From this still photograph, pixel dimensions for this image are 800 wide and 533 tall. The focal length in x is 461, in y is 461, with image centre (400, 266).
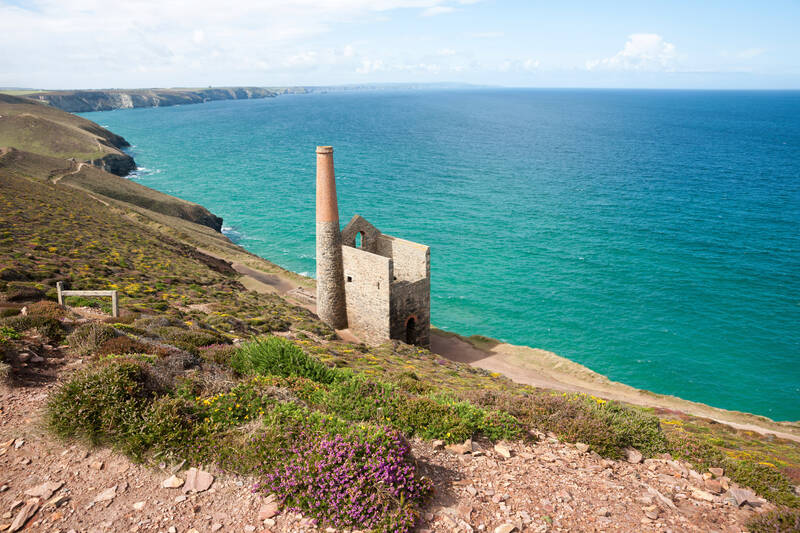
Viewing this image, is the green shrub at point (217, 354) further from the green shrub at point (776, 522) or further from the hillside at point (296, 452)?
the green shrub at point (776, 522)

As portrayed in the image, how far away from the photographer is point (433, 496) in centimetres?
812

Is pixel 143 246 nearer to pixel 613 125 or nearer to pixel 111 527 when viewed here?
pixel 111 527

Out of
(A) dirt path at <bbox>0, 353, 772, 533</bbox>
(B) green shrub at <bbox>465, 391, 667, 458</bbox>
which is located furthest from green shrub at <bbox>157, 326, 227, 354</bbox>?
(B) green shrub at <bbox>465, 391, 667, 458</bbox>

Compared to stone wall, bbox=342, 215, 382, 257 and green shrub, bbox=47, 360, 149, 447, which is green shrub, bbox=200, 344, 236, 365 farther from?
stone wall, bbox=342, 215, 382, 257

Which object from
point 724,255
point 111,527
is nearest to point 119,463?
point 111,527

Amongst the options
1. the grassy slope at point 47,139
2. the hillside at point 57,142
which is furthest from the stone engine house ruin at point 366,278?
the grassy slope at point 47,139

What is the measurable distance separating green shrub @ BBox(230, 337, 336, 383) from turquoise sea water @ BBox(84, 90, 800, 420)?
26883 mm

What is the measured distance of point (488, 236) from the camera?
59188 mm

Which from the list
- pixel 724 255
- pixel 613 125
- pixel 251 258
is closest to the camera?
pixel 251 258

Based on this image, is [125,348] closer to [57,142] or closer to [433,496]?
[433,496]

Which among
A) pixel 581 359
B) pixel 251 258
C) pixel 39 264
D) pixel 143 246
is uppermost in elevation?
pixel 39 264

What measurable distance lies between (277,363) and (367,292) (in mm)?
16142

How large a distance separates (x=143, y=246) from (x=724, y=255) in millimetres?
58029

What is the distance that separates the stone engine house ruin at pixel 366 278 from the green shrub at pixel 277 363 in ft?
47.1
